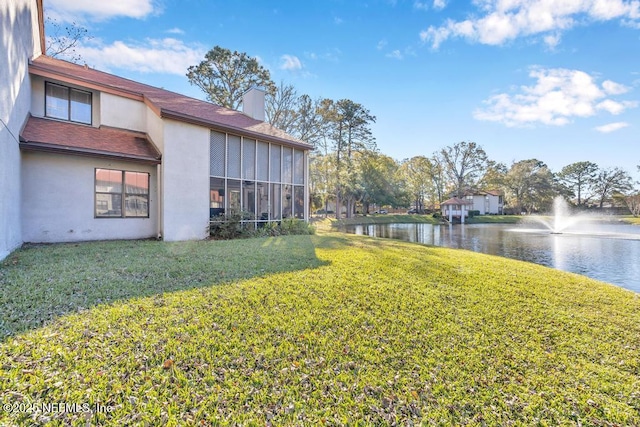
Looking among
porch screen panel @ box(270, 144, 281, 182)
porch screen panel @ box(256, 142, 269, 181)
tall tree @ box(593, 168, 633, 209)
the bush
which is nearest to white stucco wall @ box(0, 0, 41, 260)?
the bush

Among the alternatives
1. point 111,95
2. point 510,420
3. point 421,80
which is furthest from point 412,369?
point 421,80

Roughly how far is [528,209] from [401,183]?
30.0 m

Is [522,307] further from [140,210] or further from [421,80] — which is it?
[421,80]

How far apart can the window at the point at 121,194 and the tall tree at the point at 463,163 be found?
150ft

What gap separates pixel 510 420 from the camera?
90.3 inches

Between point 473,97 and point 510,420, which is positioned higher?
point 473,97

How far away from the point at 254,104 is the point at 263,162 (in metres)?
4.54

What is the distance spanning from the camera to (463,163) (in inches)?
1784

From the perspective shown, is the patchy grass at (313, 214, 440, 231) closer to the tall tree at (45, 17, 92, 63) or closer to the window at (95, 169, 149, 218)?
the window at (95, 169, 149, 218)

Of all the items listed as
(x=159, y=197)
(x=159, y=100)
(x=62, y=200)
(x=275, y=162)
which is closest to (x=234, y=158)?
(x=275, y=162)

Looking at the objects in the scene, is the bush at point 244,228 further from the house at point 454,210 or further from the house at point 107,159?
A: the house at point 454,210

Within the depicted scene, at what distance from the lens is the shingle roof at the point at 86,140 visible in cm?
766

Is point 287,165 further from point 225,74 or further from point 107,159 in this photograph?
point 225,74

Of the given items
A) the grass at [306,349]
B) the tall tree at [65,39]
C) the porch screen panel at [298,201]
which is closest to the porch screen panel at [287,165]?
the porch screen panel at [298,201]
